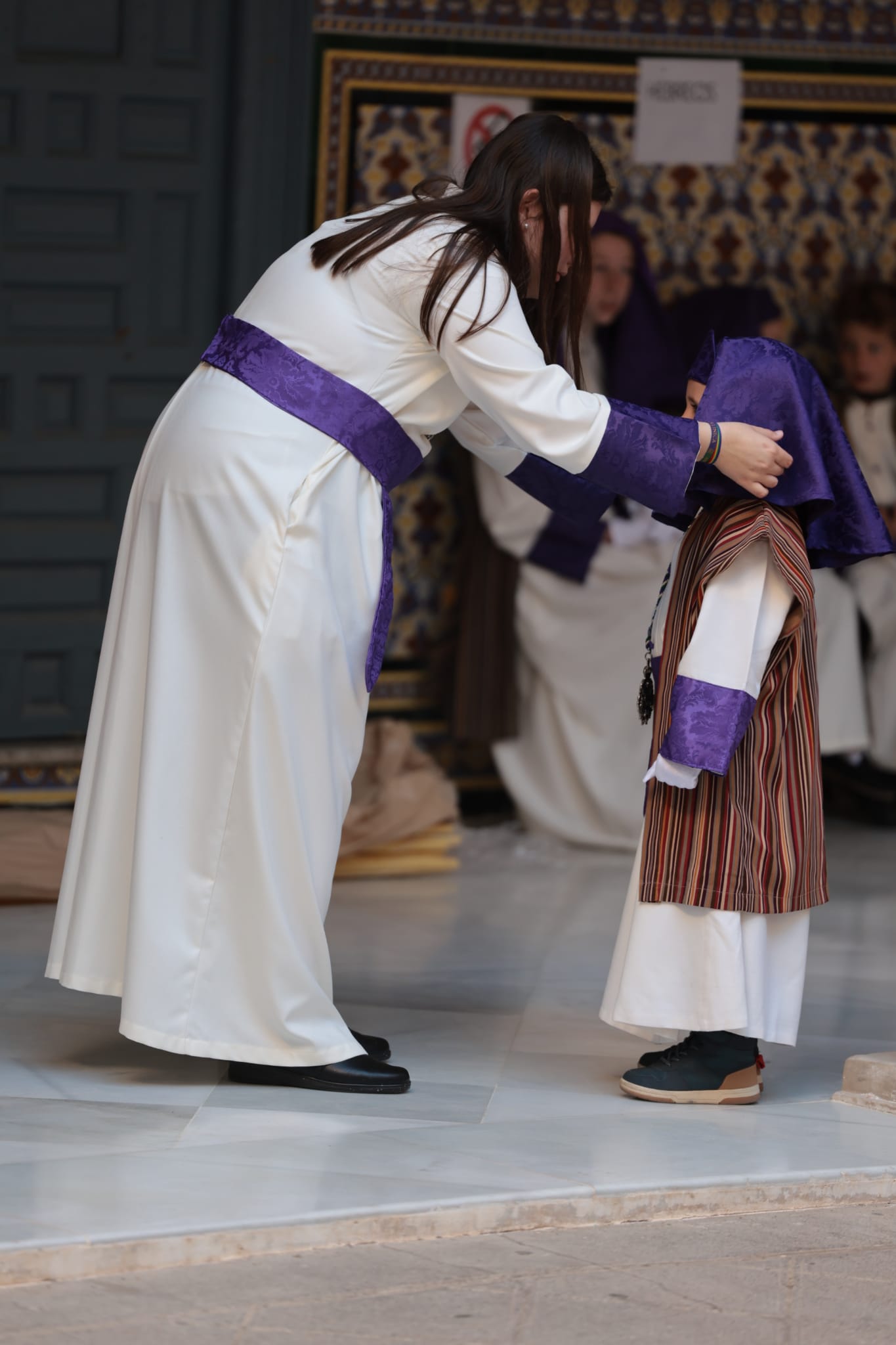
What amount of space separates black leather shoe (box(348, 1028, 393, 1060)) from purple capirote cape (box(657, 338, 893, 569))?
1.02 metres

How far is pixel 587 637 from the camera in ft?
19.0

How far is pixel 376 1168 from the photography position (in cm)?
260

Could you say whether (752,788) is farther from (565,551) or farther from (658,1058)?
(565,551)

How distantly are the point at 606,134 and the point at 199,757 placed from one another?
12.3 feet

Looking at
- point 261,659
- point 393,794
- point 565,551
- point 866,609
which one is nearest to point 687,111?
point 565,551

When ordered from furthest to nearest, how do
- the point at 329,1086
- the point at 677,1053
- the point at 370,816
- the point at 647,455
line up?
the point at 370,816, the point at 677,1053, the point at 329,1086, the point at 647,455

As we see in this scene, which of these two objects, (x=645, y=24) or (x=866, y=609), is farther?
(x=866, y=609)

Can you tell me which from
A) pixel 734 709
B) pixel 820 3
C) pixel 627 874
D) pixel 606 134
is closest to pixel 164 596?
pixel 734 709

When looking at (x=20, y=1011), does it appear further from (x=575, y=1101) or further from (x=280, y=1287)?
(x=280, y=1287)

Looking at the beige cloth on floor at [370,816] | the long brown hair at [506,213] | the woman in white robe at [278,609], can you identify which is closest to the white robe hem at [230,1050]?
the woman in white robe at [278,609]

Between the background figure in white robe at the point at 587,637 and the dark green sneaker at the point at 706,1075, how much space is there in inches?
101

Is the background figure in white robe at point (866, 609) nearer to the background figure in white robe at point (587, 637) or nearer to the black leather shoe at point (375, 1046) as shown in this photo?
the background figure in white robe at point (587, 637)

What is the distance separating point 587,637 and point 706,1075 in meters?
2.84

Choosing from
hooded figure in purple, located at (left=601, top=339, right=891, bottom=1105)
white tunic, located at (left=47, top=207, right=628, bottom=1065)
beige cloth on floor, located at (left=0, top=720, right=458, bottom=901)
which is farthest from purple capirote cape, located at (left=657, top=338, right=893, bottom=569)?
beige cloth on floor, located at (left=0, top=720, right=458, bottom=901)
